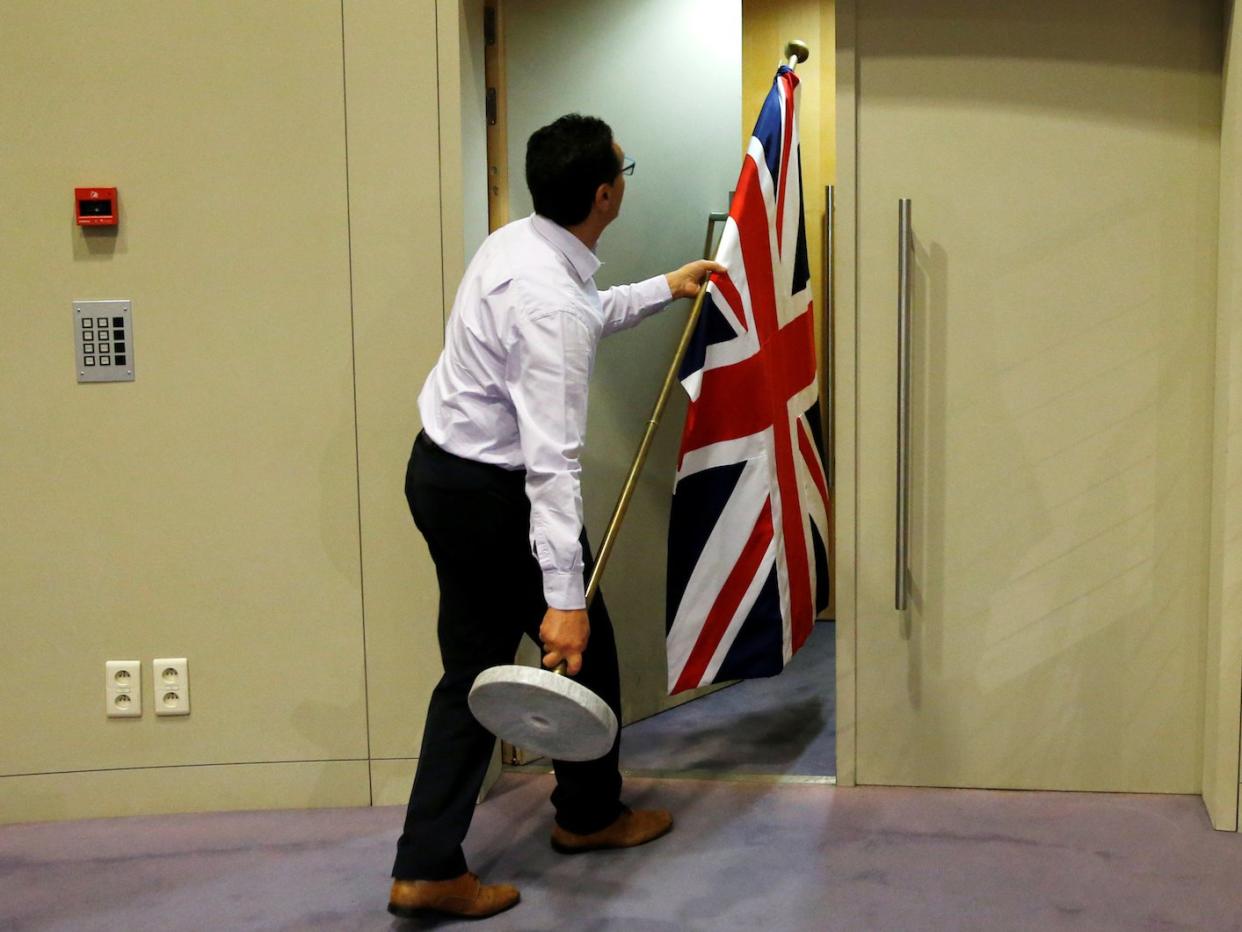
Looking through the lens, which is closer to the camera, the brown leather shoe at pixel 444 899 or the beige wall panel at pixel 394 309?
the brown leather shoe at pixel 444 899

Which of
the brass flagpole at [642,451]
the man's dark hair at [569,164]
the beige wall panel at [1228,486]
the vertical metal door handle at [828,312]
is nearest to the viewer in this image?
the man's dark hair at [569,164]

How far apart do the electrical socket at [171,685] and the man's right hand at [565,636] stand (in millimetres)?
1083

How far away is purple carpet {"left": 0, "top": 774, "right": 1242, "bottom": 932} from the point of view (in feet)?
7.29

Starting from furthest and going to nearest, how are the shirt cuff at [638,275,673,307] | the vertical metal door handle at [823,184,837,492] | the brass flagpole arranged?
the vertical metal door handle at [823,184,837,492], the shirt cuff at [638,275,673,307], the brass flagpole

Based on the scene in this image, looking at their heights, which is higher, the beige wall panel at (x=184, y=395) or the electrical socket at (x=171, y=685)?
the beige wall panel at (x=184, y=395)

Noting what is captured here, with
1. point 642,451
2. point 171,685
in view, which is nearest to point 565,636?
point 642,451

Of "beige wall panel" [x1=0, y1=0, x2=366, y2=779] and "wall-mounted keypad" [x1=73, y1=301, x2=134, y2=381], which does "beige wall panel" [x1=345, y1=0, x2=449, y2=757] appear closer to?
"beige wall panel" [x1=0, y1=0, x2=366, y2=779]

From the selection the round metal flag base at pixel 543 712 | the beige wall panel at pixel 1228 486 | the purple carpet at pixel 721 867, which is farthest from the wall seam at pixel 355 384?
the beige wall panel at pixel 1228 486

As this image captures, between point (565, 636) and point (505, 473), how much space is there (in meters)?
0.33

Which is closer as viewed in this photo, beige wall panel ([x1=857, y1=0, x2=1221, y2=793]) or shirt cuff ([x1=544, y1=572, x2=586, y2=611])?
shirt cuff ([x1=544, y1=572, x2=586, y2=611])

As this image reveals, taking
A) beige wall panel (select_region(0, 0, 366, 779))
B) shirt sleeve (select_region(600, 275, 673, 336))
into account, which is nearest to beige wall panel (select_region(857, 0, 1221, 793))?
shirt sleeve (select_region(600, 275, 673, 336))

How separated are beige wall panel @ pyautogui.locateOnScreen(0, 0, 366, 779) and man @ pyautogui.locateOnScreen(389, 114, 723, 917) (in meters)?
0.58

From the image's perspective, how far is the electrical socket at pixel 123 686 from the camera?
2729 mm

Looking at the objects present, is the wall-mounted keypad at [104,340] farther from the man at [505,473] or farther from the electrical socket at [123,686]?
the man at [505,473]
